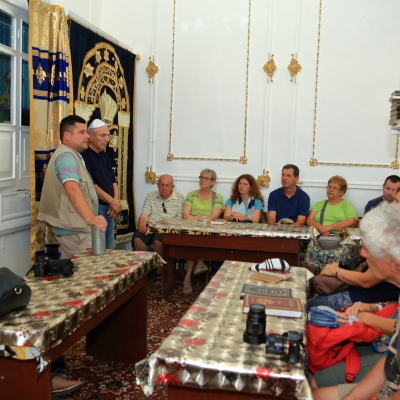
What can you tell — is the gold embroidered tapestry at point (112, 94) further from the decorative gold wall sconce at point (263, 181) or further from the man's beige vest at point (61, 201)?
the decorative gold wall sconce at point (263, 181)

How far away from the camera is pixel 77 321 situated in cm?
170

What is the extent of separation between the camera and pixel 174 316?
3.70 meters

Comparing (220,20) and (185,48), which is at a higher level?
(220,20)

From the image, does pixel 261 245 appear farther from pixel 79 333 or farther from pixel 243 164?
pixel 79 333

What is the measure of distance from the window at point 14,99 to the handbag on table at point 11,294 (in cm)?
213

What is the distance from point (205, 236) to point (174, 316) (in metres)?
0.76

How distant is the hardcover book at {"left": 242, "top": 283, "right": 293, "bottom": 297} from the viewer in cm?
196

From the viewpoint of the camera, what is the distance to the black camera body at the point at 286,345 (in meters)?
1.32

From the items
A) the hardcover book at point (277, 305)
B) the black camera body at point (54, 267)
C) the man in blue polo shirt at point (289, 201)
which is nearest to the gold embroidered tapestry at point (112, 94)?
the man in blue polo shirt at point (289, 201)

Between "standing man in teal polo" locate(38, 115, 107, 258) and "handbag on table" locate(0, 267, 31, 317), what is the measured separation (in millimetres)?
1174

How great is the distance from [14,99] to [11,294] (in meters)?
2.59

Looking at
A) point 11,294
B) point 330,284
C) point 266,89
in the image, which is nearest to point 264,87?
point 266,89

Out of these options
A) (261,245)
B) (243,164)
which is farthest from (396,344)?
(243,164)

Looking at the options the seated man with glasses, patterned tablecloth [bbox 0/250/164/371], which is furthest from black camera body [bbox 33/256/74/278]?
the seated man with glasses
